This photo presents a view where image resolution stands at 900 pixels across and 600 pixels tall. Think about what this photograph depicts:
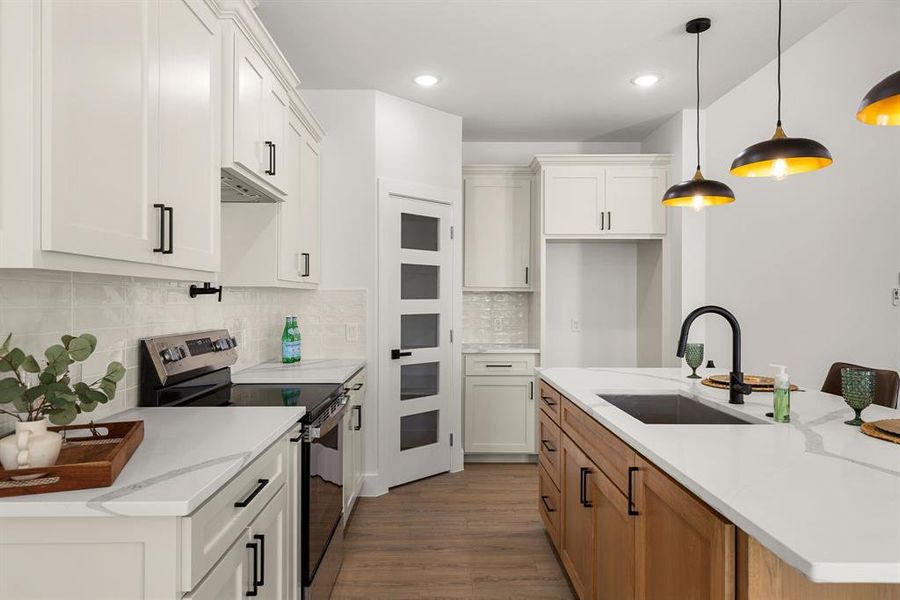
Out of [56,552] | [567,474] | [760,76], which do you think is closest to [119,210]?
[56,552]

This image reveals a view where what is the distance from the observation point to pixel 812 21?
9.04 feet

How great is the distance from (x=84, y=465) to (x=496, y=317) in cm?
388

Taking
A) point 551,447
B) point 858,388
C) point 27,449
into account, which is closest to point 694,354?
point 551,447

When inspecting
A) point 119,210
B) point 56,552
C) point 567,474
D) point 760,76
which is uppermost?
point 760,76

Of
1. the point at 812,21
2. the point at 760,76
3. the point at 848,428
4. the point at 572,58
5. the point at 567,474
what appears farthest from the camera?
the point at 760,76

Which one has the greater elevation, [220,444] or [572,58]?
[572,58]

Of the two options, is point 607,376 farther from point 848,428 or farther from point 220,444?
point 220,444

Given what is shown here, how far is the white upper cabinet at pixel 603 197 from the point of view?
430cm

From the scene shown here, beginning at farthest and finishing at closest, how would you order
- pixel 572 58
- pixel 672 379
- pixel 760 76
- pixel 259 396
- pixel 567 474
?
pixel 760 76, pixel 572 58, pixel 672 379, pixel 567 474, pixel 259 396

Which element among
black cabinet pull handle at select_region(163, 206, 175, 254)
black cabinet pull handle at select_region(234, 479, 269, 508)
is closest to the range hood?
black cabinet pull handle at select_region(163, 206, 175, 254)

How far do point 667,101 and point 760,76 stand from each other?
3.48 feet

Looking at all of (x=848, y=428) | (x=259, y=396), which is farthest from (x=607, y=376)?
(x=259, y=396)

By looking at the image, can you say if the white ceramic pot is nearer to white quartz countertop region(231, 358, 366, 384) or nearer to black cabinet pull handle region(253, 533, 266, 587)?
black cabinet pull handle region(253, 533, 266, 587)

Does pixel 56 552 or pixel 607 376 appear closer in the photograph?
pixel 56 552
